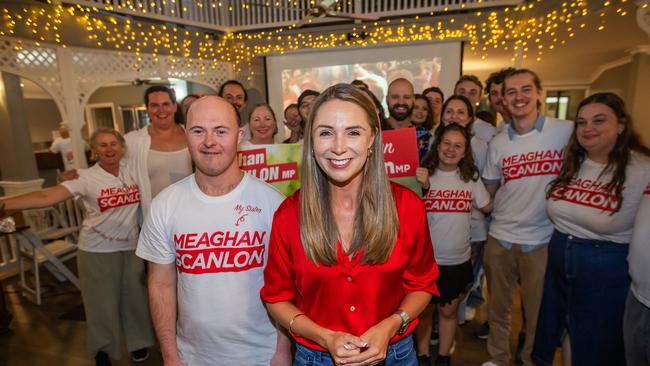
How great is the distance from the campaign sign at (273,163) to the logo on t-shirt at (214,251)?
972mm

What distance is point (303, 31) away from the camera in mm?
7359

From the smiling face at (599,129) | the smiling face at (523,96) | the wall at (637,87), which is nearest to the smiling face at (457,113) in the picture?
the smiling face at (523,96)

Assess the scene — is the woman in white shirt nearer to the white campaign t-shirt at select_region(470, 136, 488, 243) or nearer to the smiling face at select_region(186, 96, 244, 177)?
the smiling face at select_region(186, 96, 244, 177)

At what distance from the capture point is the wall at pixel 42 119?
43.7ft

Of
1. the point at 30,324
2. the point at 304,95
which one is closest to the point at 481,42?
the point at 304,95

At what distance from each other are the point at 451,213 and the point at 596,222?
832 mm

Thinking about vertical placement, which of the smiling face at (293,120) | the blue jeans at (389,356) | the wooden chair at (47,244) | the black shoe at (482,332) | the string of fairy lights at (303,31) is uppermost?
the string of fairy lights at (303,31)

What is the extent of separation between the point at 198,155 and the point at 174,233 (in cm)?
36

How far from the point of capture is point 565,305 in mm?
2271

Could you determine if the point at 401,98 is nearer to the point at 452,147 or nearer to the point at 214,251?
the point at 452,147

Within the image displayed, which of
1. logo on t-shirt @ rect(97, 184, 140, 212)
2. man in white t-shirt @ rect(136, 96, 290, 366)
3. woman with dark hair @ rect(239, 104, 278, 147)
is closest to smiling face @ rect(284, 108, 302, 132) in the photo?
woman with dark hair @ rect(239, 104, 278, 147)

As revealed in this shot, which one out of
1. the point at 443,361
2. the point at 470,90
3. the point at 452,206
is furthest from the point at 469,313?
the point at 470,90

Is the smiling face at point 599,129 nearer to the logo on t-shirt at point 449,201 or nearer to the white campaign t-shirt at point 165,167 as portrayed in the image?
the logo on t-shirt at point 449,201

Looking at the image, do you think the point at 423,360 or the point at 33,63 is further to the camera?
the point at 33,63
